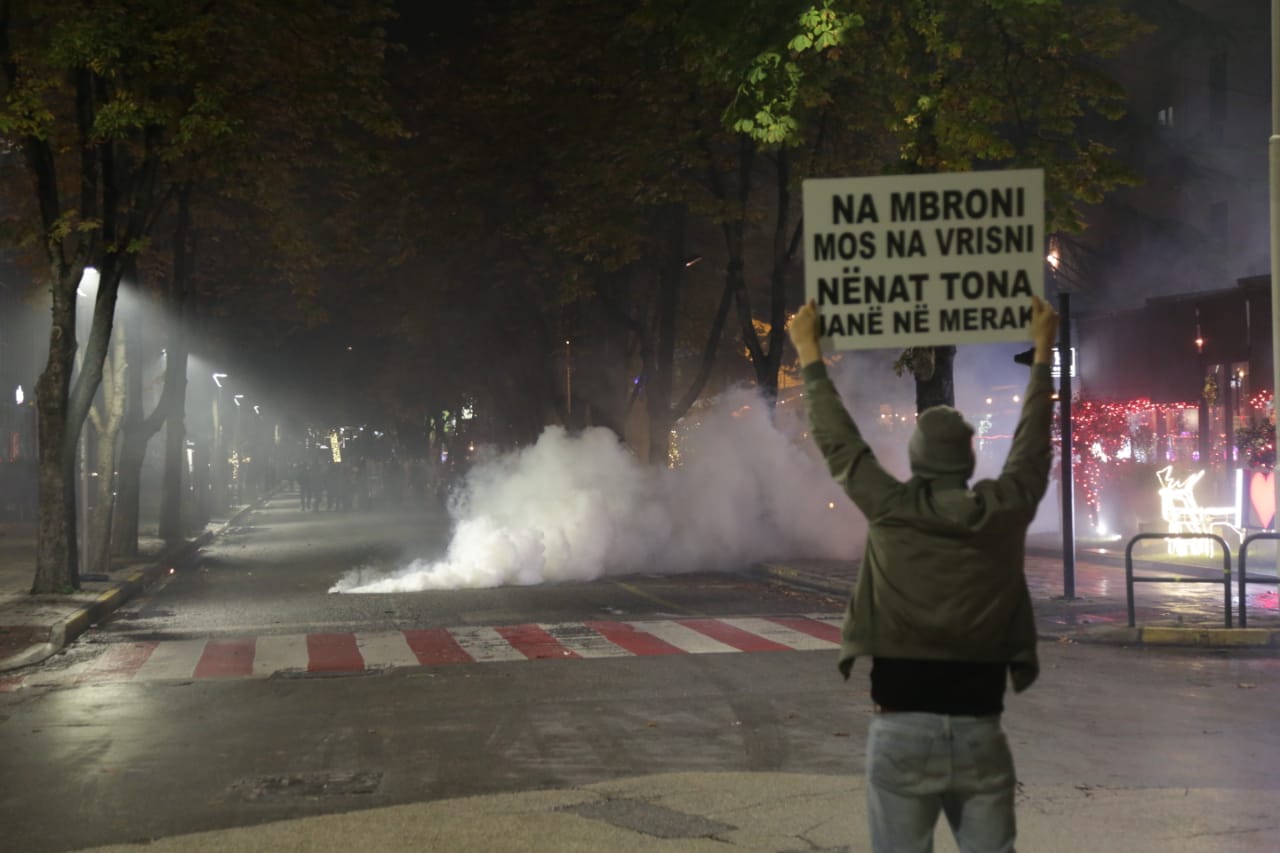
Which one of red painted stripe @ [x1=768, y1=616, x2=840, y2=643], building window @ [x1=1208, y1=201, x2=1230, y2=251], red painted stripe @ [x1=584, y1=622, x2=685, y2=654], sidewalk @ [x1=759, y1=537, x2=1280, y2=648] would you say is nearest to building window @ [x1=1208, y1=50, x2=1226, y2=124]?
building window @ [x1=1208, y1=201, x2=1230, y2=251]

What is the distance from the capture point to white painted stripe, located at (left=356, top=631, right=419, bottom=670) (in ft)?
45.6

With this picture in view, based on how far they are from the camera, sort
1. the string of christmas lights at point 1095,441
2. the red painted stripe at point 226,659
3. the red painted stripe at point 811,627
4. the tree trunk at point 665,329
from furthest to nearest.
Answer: the tree trunk at point 665,329, the string of christmas lights at point 1095,441, the red painted stripe at point 811,627, the red painted stripe at point 226,659

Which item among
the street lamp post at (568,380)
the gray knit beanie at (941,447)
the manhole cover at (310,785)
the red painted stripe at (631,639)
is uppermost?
the street lamp post at (568,380)

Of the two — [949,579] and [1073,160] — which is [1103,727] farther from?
[1073,160]

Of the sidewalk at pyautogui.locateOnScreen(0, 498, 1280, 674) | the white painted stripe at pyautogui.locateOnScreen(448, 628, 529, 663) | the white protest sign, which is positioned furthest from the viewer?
the sidewalk at pyautogui.locateOnScreen(0, 498, 1280, 674)

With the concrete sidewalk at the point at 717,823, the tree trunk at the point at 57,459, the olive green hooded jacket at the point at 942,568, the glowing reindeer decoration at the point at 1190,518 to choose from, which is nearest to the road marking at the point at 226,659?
the tree trunk at the point at 57,459

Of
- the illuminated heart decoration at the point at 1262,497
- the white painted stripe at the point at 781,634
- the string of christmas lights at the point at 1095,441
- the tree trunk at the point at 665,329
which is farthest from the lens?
the tree trunk at the point at 665,329

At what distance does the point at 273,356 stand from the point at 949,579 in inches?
1974

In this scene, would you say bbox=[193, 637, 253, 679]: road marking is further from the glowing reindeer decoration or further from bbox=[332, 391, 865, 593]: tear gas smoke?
the glowing reindeer decoration

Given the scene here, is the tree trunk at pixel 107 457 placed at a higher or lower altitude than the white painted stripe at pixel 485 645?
higher

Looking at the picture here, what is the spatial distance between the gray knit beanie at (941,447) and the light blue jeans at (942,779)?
2.30 ft

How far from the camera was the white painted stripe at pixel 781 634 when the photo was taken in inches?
581

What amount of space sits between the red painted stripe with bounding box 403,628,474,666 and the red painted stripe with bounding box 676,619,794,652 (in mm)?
2663

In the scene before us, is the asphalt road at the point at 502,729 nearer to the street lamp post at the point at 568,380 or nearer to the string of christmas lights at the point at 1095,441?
the string of christmas lights at the point at 1095,441
